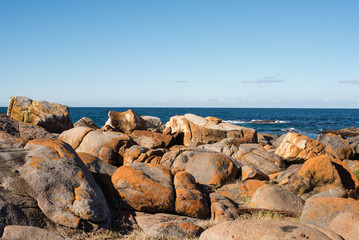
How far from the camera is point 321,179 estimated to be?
13.1 meters

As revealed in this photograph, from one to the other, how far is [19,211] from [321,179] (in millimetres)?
11141

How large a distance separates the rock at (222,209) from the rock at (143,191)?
4.55 ft

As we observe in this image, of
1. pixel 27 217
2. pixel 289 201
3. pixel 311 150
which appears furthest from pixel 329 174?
pixel 27 217

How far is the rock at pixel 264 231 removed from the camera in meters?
5.46

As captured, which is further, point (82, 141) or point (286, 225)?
point (82, 141)

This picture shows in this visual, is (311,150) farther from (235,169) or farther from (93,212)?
(93,212)

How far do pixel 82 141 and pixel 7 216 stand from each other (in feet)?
35.3

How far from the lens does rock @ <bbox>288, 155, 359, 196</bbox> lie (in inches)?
511

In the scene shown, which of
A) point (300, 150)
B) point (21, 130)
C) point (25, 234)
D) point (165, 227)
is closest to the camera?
point (25, 234)

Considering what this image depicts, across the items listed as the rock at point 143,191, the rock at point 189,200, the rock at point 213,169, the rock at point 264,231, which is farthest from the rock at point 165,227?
the rock at point 213,169

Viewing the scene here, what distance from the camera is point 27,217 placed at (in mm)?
6844

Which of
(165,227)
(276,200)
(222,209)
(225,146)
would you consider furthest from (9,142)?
(225,146)

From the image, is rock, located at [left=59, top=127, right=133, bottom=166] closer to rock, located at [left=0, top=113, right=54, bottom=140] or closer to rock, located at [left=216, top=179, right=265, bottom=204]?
rock, located at [left=0, top=113, right=54, bottom=140]

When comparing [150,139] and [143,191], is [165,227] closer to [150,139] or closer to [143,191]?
[143,191]
